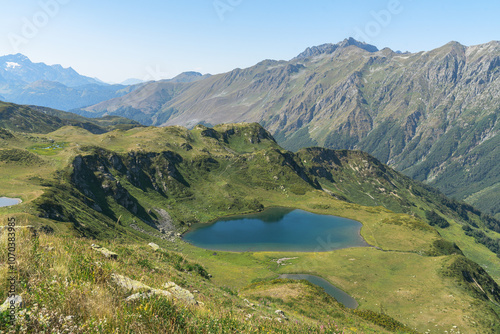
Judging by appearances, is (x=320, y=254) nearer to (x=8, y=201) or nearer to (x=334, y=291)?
(x=334, y=291)

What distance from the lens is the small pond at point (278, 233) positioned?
127 metres

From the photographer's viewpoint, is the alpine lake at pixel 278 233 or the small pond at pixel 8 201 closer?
the small pond at pixel 8 201

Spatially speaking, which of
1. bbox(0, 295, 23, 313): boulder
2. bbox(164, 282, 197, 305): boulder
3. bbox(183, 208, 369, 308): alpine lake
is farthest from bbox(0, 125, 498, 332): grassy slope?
bbox(0, 295, 23, 313): boulder

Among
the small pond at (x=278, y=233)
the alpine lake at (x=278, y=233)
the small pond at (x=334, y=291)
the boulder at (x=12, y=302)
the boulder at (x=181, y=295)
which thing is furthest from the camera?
the small pond at (x=278, y=233)

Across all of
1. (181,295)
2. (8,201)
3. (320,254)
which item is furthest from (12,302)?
(320,254)

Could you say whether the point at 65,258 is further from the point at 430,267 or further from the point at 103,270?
the point at 430,267

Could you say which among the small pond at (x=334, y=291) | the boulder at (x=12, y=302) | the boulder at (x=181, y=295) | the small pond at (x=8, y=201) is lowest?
the small pond at (x=334, y=291)

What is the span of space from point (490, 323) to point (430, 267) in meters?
35.2

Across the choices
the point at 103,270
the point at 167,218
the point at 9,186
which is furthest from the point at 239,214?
the point at 103,270

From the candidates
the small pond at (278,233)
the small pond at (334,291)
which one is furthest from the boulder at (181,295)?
the small pond at (278,233)

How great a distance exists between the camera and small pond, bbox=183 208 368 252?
126750 mm

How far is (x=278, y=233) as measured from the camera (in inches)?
5704

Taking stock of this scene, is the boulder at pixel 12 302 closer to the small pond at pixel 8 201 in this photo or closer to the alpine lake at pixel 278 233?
the small pond at pixel 8 201

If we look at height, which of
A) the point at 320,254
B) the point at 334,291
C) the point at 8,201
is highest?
the point at 8,201
